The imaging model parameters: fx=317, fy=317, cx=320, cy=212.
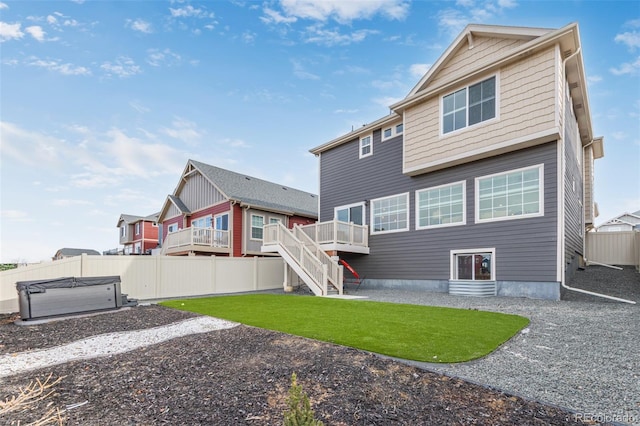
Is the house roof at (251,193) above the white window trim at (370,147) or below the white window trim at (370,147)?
below

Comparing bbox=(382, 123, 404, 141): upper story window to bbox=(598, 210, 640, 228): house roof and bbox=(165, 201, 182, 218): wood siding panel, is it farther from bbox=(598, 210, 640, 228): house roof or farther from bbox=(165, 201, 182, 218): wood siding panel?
bbox=(598, 210, 640, 228): house roof

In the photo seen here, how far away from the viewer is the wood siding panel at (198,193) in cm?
2001

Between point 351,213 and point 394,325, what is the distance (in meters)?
9.01

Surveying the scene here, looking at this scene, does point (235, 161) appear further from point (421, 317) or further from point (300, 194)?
point (421, 317)

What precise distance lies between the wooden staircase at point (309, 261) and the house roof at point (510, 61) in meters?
5.79

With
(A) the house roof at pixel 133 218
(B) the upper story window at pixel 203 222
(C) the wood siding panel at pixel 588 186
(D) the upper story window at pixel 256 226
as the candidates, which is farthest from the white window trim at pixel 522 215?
(A) the house roof at pixel 133 218

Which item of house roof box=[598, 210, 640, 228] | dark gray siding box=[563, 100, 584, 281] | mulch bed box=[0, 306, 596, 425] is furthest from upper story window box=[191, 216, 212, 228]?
house roof box=[598, 210, 640, 228]

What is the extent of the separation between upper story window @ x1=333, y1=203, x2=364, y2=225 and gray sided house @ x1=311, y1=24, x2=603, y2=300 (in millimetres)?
202

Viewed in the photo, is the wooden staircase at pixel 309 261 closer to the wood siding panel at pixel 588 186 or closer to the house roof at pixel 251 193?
the house roof at pixel 251 193

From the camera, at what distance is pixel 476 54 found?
34.7 ft

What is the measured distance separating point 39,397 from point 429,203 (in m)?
11.2

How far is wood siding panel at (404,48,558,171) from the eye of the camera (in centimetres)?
865

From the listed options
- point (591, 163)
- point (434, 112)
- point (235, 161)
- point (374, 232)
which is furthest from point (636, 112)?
point (235, 161)

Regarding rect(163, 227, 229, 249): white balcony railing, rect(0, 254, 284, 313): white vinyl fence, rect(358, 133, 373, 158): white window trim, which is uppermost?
rect(358, 133, 373, 158): white window trim
